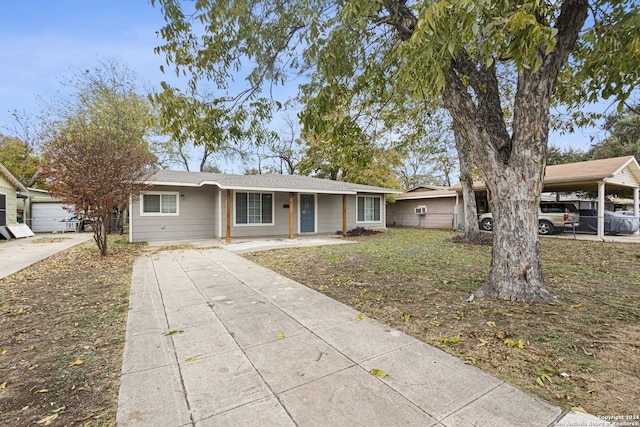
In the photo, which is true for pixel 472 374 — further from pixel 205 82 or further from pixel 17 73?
pixel 17 73

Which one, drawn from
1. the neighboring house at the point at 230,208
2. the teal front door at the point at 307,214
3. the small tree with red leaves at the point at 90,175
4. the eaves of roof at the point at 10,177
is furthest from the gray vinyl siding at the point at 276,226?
the eaves of roof at the point at 10,177

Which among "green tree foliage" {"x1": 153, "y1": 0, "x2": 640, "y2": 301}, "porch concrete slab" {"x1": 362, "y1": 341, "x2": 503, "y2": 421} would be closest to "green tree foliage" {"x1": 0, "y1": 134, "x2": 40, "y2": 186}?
"green tree foliage" {"x1": 153, "y1": 0, "x2": 640, "y2": 301}

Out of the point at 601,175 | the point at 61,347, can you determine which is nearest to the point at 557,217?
the point at 601,175

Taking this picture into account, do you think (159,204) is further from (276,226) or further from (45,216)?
(45,216)

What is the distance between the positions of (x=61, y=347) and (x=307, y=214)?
10.8m

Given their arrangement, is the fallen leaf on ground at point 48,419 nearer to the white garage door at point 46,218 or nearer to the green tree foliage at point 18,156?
the white garage door at point 46,218

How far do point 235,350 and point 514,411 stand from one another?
2.17 m

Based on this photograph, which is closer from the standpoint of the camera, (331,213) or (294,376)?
(294,376)

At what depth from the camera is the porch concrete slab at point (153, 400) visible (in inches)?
69.8

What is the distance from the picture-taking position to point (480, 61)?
13.8 feet

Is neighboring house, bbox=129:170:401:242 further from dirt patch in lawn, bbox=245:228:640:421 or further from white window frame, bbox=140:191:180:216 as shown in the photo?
dirt patch in lawn, bbox=245:228:640:421

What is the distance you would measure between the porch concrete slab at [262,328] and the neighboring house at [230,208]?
7407mm

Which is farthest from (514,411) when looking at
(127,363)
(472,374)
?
(127,363)

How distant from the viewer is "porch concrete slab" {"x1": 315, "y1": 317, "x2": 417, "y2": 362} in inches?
103
